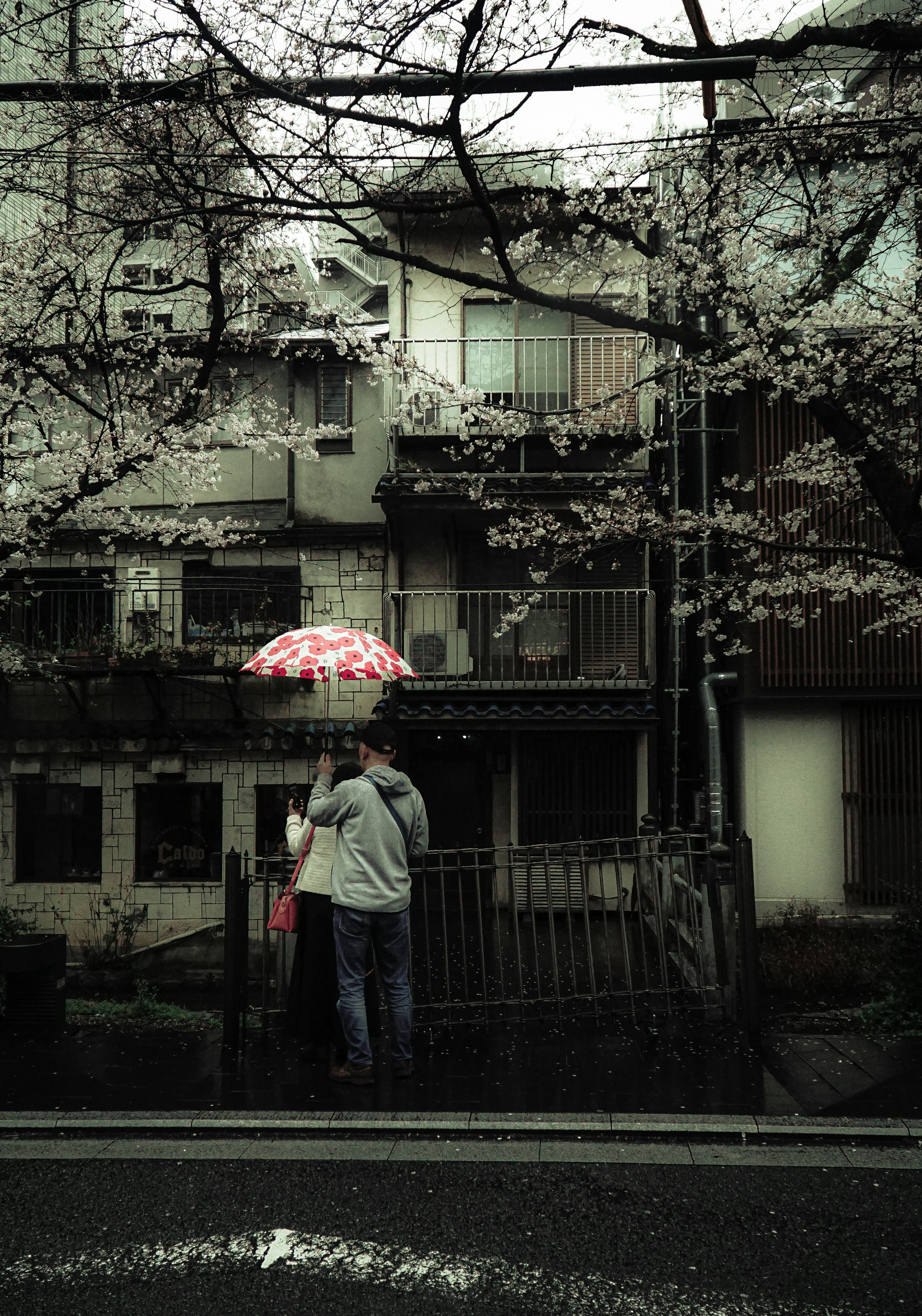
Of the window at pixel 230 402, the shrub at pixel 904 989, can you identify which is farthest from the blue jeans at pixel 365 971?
the window at pixel 230 402

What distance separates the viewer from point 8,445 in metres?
12.1

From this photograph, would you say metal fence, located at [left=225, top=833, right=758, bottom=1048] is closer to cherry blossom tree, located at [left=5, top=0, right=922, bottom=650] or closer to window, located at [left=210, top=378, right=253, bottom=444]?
cherry blossom tree, located at [left=5, top=0, right=922, bottom=650]

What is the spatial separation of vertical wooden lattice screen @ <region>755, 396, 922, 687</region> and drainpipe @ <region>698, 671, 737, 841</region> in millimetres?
767

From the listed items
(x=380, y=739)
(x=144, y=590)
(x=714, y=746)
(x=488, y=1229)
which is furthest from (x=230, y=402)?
(x=488, y=1229)

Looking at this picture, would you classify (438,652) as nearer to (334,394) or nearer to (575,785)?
(575,785)

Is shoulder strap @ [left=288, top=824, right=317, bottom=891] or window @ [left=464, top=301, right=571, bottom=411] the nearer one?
shoulder strap @ [left=288, top=824, right=317, bottom=891]

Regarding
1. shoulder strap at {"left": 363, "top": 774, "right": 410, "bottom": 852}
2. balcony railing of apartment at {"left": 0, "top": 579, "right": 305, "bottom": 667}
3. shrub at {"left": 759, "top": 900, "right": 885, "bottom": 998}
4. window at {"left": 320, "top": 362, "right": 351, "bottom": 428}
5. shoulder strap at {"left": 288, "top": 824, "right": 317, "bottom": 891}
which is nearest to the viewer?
shoulder strap at {"left": 363, "top": 774, "right": 410, "bottom": 852}

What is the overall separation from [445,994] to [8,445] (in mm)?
8835

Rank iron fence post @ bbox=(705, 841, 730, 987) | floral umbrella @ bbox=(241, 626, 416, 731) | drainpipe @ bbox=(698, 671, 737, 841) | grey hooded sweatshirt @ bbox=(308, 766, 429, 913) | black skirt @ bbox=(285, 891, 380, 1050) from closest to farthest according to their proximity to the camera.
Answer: grey hooded sweatshirt @ bbox=(308, 766, 429, 913) → black skirt @ bbox=(285, 891, 380, 1050) → iron fence post @ bbox=(705, 841, 730, 987) → floral umbrella @ bbox=(241, 626, 416, 731) → drainpipe @ bbox=(698, 671, 737, 841)

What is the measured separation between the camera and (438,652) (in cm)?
1509

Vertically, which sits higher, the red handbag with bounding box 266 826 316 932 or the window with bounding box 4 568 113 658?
the window with bounding box 4 568 113 658

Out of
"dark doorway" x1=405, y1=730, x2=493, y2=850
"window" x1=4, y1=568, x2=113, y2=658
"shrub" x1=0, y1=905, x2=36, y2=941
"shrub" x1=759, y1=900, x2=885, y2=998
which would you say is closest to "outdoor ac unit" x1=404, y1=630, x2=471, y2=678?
"dark doorway" x1=405, y1=730, x2=493, y2=850

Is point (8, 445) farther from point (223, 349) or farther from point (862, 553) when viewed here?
point (862, 553)

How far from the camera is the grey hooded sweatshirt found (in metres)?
6.06
